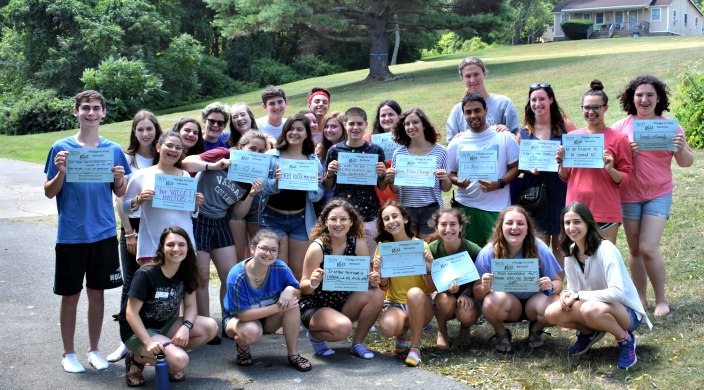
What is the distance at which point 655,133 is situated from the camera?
5.80 metres

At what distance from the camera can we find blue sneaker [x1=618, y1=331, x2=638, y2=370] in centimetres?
493

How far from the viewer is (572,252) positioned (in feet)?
17.3

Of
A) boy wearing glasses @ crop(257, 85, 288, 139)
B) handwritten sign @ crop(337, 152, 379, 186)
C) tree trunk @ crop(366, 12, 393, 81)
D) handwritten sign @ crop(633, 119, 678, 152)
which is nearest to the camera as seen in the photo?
handwritten sign @ crop(633, 119, 678, 152)

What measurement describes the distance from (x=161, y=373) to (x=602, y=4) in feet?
192

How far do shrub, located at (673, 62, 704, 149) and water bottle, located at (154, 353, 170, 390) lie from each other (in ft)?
35.9

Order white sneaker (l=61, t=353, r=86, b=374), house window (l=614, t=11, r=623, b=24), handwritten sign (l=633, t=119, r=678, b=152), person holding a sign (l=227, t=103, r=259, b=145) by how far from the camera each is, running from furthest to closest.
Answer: house window (l=614, t=11, r=623, b=24) → person holding a sign (l=227, t=103, r=259, b=145) → handwritten sign (l=633, t=119, r=678, b=152) → white sneaker (l=61, t=353, r=86, b=374)

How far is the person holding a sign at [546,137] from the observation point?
19.7 feet

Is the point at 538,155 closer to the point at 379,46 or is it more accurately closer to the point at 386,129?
the point at 386,129

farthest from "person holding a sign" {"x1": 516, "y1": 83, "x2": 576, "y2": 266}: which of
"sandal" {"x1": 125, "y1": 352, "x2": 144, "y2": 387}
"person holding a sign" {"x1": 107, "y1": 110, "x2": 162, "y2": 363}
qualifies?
"sandal" {"x1": 125, "y1": 352, "x2": 144, "y2": 387}

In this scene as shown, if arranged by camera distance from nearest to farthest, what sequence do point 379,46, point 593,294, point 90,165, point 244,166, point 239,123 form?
point 593,294 → point 90,165 → point 244,166 → point 239,123 → point 379,46

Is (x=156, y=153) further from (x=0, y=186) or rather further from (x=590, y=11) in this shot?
(x=590, y=11)

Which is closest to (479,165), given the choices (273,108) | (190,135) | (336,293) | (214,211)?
(336,293)

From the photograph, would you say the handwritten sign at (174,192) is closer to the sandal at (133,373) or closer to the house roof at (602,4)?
the sandal at (133,373)

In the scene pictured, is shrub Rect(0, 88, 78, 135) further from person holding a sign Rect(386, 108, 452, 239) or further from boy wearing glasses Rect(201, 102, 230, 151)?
person holding a sign Rect(386, 108, 452, 239)
